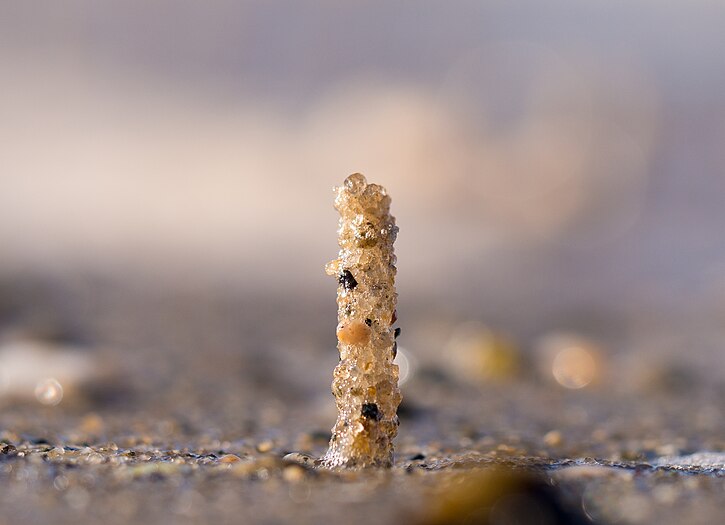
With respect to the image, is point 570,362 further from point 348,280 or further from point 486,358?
point 348,280

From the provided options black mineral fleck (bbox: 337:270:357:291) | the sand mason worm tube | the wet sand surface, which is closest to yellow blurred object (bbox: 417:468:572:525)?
the wet sand surface

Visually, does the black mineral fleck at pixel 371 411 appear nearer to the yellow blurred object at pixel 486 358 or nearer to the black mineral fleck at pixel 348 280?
the black mineral fleck at pixel 348 280

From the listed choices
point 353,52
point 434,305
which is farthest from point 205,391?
point 353,52

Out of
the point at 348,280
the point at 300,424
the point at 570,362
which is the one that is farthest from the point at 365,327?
the point at 570,362

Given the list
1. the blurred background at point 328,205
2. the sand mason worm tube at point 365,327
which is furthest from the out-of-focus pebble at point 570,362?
the sand mason worm tube at point 365,327

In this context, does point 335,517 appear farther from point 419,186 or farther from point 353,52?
point 353,52

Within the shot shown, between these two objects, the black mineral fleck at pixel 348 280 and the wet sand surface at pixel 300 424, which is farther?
the black mineral fleck at pixel 348 280

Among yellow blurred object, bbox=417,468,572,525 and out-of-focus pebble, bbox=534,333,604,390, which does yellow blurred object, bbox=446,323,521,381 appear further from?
yellow blurred object, bbox=417,468,572,525
